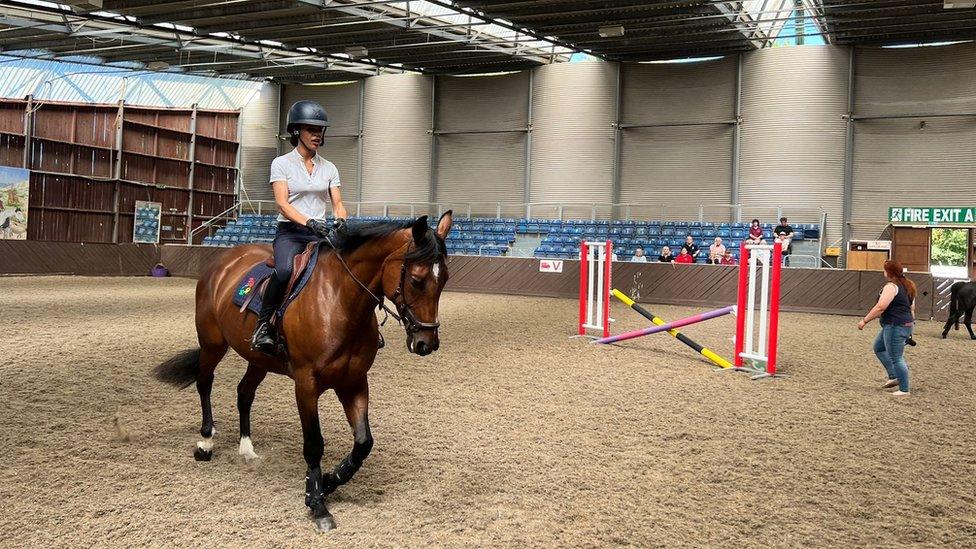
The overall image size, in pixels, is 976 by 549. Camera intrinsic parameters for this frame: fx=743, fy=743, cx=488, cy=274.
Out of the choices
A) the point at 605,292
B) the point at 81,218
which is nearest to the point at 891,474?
the point at 605,292

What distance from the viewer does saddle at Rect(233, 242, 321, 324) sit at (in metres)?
4.05

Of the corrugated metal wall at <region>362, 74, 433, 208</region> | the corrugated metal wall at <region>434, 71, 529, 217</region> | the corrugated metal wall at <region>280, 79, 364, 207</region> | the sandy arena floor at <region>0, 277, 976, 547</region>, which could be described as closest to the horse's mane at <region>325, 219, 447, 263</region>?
the sandy arena floor at <region>0, 277, 976, 547</region>

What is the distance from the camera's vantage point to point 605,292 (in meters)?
11.2

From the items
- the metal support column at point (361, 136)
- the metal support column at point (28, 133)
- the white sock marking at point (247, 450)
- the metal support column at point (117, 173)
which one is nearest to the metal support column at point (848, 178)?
the metal support column at point (361, 136)

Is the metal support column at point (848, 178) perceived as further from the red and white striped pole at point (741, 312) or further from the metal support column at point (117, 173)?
the metal support column at point (117, 173)

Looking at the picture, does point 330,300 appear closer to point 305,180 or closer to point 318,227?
point 318,227

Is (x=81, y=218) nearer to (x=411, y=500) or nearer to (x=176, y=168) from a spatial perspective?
(x=176, y=168)

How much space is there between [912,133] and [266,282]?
22.8 m

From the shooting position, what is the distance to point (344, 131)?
29312mm

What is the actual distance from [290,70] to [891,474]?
27.5 m

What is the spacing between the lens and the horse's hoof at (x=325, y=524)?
351 cm

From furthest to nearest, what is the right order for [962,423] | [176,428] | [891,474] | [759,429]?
[962,423]
[759,429]
[176,428]
[891,474]

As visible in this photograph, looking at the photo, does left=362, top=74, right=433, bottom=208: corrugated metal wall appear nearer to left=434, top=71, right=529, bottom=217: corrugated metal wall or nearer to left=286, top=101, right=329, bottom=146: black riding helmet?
left=434, top=71, right=529, bottom=217: corrugated metal wall

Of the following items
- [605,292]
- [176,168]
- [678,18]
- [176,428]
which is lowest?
[176,428]
